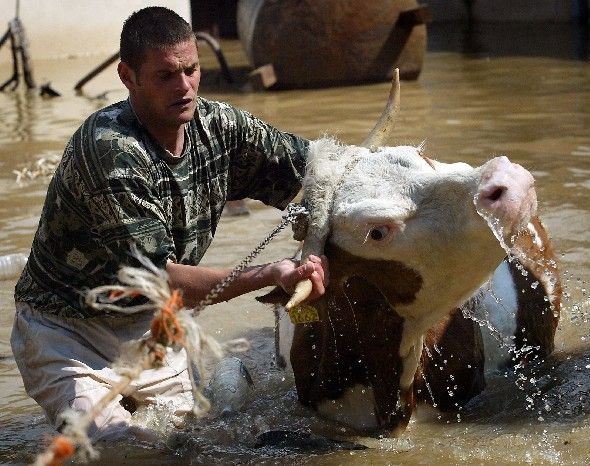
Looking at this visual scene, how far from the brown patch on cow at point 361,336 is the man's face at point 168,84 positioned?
0.68 metres

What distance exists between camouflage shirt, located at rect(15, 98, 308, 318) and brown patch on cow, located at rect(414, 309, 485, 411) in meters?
0.79

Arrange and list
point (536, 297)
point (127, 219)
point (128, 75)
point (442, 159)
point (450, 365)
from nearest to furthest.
A: point (127, 219), point (128, 75), point (450, 365), point (536, 297), point (442, 159)

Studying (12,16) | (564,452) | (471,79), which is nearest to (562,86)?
(471,79)

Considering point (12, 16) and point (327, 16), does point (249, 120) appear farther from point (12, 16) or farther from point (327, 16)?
point (12, 16)

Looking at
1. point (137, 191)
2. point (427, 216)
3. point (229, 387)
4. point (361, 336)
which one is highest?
point (137, 191)

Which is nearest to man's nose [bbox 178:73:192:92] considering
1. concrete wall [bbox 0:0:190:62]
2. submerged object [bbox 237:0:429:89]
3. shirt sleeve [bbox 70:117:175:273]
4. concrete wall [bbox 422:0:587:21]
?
shirt sleeve [bbox 70:117:175:273]

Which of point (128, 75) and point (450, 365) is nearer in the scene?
point (128, 75)

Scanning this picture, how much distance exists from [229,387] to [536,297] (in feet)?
4.40

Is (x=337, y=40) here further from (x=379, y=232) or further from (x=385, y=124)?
(x=379, y=232)

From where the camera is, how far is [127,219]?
370 cm

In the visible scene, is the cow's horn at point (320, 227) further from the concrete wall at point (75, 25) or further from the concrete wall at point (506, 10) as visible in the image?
the concrete wall at point (506, 10)

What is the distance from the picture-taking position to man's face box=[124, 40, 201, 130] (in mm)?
3900

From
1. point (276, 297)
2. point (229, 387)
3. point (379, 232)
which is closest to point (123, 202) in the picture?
point (276, 297)

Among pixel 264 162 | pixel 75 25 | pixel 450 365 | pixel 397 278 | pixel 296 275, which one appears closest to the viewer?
pixel 296 275
